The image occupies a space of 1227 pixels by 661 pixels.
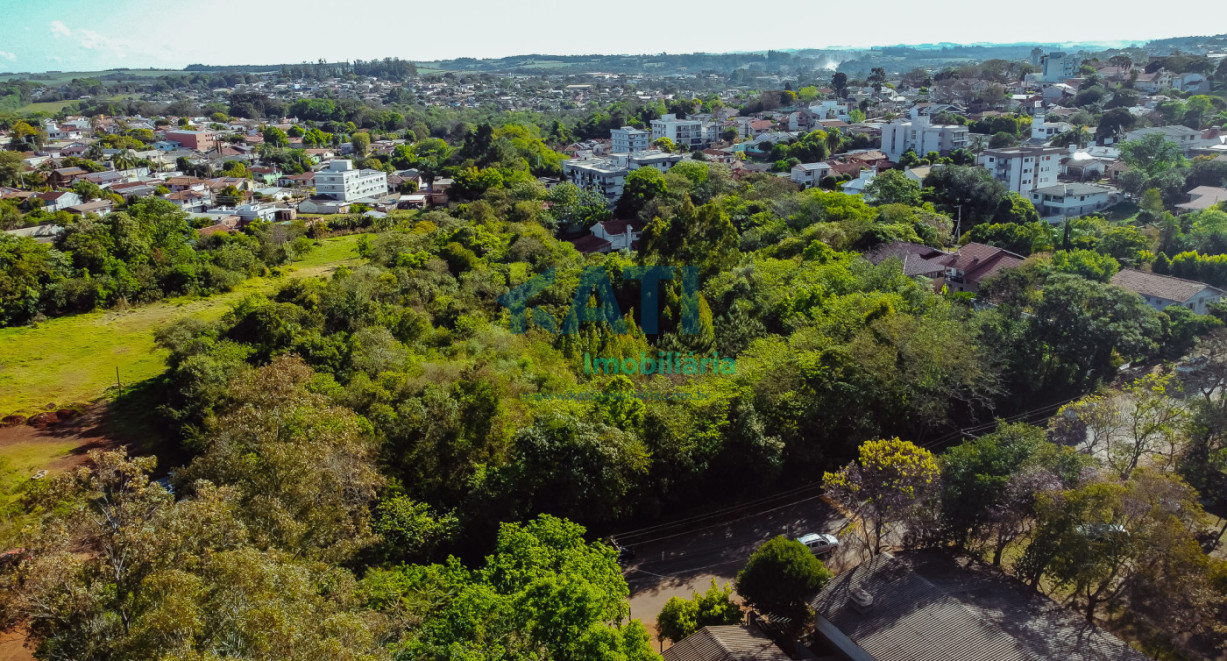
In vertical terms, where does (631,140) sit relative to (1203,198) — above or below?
above

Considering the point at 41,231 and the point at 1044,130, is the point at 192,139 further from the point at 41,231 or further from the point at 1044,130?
the point at 1044,130

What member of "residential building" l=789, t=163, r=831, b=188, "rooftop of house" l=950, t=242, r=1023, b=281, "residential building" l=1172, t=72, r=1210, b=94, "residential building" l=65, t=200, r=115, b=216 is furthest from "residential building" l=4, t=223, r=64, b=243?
"residential building" l=1172, t=72, r=1210, b=94

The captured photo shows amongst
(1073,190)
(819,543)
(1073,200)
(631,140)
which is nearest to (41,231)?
(631,140)

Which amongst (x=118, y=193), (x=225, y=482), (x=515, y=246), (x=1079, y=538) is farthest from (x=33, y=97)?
(x=1079, y=538)

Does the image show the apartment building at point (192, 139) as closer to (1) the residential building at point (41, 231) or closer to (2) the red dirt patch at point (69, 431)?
(1) the residential building at point (41, 231)

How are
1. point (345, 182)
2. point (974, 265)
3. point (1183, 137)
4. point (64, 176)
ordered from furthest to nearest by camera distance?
1. point (64, 176)
2. point (345, 182)
3. point (1183, 137)
4. point (974, 265)

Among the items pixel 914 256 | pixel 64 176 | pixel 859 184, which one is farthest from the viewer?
pixel 64 176

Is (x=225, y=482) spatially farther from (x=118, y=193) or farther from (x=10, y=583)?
(x=118, y=193)
